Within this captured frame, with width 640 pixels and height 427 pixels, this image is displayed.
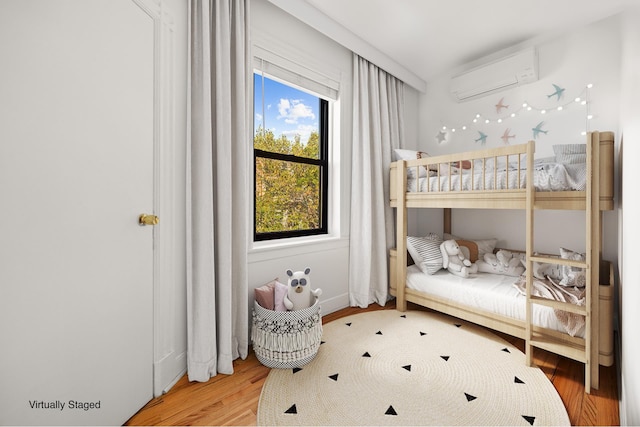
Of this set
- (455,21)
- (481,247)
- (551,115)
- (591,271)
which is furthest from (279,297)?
(551,115)

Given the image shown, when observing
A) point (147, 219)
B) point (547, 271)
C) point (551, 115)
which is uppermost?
point (551, 115)

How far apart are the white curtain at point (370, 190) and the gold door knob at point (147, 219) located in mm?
1762

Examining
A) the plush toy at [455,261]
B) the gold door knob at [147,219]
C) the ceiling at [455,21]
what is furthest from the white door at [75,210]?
the plush toy at [455,261]

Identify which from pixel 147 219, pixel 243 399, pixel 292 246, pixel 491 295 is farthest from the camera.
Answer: pixel 292 246

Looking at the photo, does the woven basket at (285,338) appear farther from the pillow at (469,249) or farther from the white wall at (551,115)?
the white wall at (551,115)

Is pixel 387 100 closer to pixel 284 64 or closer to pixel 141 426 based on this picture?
pixel 284 64

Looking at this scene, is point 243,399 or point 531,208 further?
point 531,208

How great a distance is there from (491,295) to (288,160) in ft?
6.11

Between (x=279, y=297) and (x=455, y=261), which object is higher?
(x=455, y=261)

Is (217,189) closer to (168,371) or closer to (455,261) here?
(168,371)

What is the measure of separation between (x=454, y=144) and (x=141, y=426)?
3.48m

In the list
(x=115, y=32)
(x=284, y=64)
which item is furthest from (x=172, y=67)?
(x=284, y=64)

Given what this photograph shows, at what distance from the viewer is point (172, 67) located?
5.09 ft

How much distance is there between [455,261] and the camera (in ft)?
8.18
